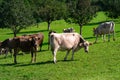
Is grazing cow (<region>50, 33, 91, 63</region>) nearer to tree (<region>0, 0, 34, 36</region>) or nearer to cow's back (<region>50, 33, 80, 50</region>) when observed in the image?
cow's back (<region>50, 33, 80, 50</region>)

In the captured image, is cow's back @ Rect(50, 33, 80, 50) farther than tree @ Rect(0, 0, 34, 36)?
No

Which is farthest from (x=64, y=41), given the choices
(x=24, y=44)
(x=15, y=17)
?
(x=15, y=17)

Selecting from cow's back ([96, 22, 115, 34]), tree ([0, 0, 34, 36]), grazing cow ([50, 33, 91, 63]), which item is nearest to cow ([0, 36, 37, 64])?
grazing cow ([50, 33, 91, 63])

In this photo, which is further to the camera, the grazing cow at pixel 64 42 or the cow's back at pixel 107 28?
the cow's back at pixel 107 28

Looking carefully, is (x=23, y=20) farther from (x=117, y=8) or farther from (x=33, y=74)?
(x=33, y=74)

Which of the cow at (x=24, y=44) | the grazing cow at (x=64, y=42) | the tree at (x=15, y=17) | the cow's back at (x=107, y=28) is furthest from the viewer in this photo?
the tree at (x=15, y=17)

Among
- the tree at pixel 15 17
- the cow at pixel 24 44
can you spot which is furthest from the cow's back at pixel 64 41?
the tree at pixel 15 17

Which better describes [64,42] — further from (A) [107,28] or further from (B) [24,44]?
(A) [107,28]

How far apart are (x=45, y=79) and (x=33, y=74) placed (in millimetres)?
1690

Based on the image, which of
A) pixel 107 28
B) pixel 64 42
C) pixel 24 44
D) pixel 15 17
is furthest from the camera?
pixel 15 17

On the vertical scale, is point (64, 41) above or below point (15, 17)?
above

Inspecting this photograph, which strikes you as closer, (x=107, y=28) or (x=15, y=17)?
(x=107, y=28)

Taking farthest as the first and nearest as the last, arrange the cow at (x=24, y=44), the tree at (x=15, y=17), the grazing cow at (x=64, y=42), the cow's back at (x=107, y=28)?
the tree at (x=15, y=17) → the cow's back at (x=107, y=28) → the cow at (x=24, y=44) → the grazing cow at (x=64, y=42)

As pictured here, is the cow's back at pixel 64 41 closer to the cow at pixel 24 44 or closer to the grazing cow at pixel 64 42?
the grazing cow at pixel 64 42
